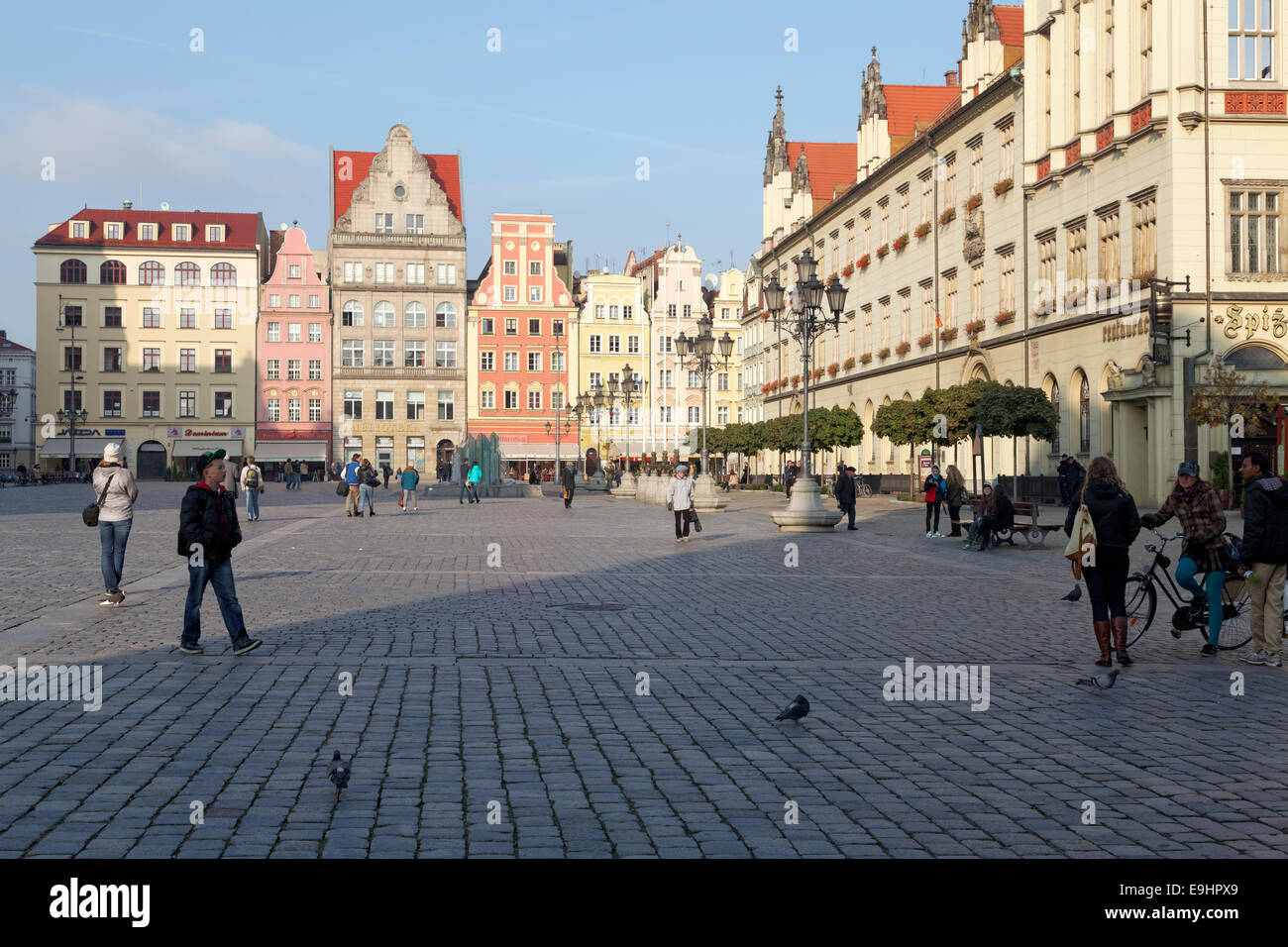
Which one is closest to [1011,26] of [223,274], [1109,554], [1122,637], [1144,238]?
[1144,238]

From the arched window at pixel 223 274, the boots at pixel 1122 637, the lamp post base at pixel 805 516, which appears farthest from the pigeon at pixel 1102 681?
the arched window at pixel 223 274

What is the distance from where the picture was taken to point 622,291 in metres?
94.3

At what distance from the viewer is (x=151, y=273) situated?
90.9 meters

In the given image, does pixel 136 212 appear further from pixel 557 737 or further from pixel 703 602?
pixel 557 737

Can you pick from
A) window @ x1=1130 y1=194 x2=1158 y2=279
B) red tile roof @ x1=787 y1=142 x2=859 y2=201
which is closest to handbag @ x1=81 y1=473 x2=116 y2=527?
window @ x1=1130 y1=194 x2=1158 y2=279

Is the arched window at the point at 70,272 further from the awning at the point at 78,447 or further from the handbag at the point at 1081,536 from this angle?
the handbag at the point at 1081,536

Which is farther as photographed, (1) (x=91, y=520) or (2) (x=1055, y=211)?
(2) (x=1055, y=211)

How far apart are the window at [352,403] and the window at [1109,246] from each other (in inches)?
2500

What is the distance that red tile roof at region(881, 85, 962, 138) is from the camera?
192 feet

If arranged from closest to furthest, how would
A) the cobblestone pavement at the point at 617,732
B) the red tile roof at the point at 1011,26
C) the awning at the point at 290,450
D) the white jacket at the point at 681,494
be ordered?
the cobblestone pavement at the point at 617,732, the white jacket at the point at 681,494, the red tile roof at the point at 1011,26, the awning at the point at 290,450

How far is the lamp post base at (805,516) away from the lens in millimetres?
28750

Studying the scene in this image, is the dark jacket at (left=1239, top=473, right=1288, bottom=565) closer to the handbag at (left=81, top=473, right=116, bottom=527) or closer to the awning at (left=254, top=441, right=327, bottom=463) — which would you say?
the handbag at (left=81, top=473, right=116, bottom=527)
